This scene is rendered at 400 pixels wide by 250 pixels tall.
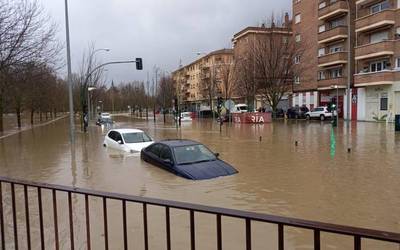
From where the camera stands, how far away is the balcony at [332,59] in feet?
160

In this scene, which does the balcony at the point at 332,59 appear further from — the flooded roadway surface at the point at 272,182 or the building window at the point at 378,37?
the flooded roadway surface at the point at 272,182

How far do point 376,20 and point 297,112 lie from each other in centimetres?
1695

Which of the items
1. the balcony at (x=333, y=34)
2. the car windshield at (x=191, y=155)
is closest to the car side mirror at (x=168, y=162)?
the car windshield at (x=191, y=155)

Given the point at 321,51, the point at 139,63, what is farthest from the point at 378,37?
the point at 139,63

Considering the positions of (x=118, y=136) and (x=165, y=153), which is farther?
(x=118, y=136)

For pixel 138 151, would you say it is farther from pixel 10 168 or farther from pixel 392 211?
pixel 392 211

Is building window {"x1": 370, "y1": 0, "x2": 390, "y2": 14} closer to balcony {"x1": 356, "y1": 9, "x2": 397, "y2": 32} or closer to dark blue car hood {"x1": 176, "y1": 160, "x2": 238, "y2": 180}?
balcony {"x1": 356, "y1": 9, "x2": 397, "y2": 32}

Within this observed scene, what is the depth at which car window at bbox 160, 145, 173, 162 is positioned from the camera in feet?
45.5

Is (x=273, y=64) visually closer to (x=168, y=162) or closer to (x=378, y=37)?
(x=378, y=37)

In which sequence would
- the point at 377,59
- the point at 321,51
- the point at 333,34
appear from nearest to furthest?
the point at 377,59 < the point at 333,34 < the point at 321,51

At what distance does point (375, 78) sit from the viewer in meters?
42.3

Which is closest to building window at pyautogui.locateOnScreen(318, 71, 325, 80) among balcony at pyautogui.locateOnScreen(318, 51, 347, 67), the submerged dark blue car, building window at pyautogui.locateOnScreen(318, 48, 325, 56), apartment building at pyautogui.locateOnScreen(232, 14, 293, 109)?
balcony at pyautogui.locateOnScreen(318, 51, 347, 67)

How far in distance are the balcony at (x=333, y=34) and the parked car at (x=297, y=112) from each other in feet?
A: 29.9

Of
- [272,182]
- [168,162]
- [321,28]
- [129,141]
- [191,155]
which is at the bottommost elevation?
[272,182]
